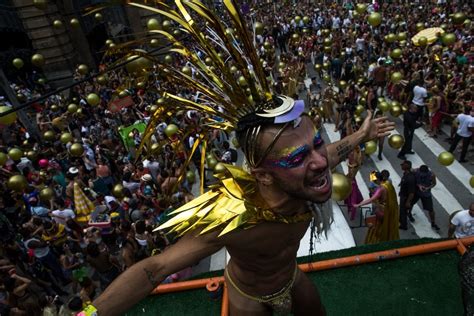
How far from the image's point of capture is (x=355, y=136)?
3258mm

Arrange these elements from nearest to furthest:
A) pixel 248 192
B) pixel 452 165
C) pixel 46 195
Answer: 1. pixel 248 192
2. pixel 46 195
3. pixel 452 165

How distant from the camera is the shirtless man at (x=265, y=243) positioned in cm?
223

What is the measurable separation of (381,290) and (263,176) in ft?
9.58

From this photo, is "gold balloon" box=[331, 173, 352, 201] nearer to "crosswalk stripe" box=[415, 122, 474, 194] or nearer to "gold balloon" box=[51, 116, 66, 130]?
"crosswalk stripe" box=[415, 122, 474, 194]

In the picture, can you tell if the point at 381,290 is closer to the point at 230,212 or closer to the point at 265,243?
the point at 265,243

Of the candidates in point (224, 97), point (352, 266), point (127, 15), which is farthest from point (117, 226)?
point (127, 15)

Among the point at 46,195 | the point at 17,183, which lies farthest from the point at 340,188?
the point at 17,183

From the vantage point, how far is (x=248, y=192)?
2564mm

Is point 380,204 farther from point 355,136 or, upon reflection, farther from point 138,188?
point 138,188

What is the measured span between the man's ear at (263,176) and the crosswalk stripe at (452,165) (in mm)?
6467

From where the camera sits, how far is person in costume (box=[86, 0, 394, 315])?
2258mm

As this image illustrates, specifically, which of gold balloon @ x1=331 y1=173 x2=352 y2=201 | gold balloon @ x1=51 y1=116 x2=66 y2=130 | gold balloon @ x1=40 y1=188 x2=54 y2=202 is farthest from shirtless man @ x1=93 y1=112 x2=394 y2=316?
gold balloon @ x1=51 y1=116 x2=66 y2=130

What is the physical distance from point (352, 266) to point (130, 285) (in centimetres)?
331

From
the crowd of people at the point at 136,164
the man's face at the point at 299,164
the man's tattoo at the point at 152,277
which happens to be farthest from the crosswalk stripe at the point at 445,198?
the man's tattoo at the point at 152,277
